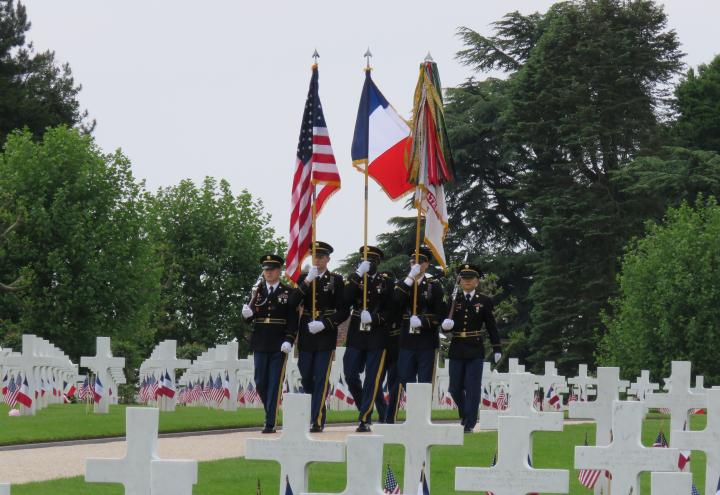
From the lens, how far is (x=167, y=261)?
218ft

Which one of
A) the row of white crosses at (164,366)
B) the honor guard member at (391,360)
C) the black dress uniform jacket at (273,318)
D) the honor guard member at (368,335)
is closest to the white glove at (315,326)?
the black dress uniform jacket at (273,318)

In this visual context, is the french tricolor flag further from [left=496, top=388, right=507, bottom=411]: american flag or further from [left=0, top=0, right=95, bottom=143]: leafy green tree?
[left=0, top=0, right=95, bottom=143]: leafy green tree

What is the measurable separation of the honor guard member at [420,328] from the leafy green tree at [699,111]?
40752 millimetres

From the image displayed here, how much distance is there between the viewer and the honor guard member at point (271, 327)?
746 inches

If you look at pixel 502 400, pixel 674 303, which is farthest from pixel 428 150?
pixel 674 303

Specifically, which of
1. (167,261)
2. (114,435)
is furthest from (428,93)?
(167,261)

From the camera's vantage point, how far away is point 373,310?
19703 mm

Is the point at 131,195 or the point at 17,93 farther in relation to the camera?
the point at 17,93

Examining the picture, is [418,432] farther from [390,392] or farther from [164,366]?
[164,366]

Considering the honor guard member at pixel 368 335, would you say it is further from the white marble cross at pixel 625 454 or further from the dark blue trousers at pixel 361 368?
the white marble cross at pixel 625 454

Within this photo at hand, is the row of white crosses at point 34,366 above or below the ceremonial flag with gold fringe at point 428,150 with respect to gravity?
below

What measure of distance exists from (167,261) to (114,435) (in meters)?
46.7

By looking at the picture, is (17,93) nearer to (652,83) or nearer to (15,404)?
(652,83)

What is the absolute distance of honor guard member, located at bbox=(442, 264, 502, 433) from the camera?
66.6 feet
